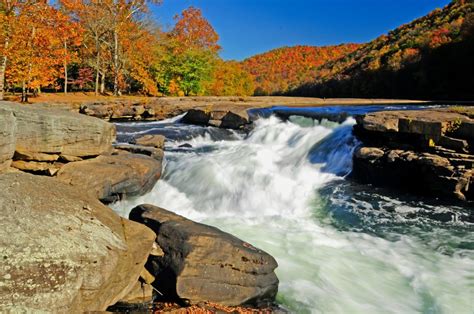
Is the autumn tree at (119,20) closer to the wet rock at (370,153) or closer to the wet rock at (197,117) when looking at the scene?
the wet rock at (197,117)

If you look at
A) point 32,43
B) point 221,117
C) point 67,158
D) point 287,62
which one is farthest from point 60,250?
point 287,62

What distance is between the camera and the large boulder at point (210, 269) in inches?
182

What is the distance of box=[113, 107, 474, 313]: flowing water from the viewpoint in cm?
533

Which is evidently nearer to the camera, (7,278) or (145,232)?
(7,278)

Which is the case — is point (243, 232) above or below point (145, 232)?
below

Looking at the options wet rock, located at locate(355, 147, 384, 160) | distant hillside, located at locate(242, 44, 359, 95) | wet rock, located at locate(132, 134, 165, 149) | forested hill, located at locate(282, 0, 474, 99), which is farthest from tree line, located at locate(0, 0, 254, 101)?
distant hillside, located at locate(242, 44, 359, 95)

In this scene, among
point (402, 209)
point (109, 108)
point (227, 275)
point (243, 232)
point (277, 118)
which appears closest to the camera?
point (227, 275)

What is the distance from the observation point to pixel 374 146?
10469mm

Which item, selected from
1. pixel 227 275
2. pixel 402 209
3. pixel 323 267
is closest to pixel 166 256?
pixel 227 275

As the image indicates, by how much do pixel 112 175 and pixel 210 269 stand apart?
4.08m

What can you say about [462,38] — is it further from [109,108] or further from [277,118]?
[109,108]

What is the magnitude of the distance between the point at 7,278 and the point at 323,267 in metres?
4.52

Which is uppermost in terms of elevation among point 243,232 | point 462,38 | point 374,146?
point 462,38

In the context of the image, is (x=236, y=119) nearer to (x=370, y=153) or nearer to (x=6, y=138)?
(x=370, y=153)
